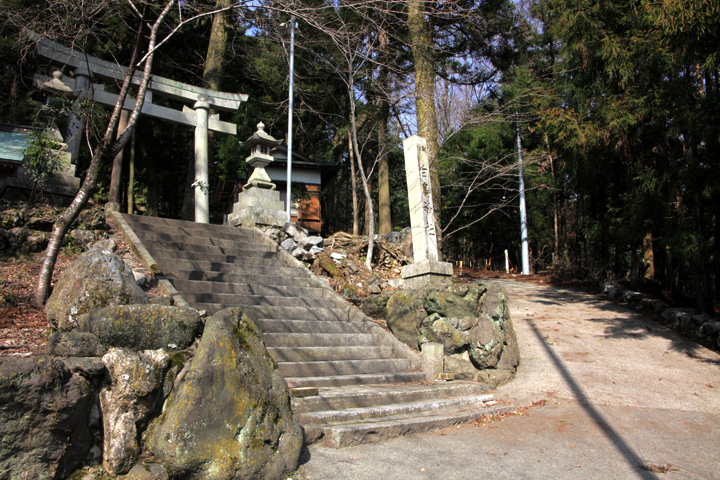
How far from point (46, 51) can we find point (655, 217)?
1279cm

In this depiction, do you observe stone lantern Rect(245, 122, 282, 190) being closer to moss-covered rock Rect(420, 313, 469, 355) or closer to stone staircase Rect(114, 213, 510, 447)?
stone staircase Rect(114, 213, 510, 447)

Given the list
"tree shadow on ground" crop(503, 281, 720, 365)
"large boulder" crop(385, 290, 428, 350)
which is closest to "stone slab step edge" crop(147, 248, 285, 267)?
"large boulder" crop(385, 290, 428, 350)

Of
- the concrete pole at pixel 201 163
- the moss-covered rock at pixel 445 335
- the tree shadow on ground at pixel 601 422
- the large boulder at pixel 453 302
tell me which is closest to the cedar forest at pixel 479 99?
the concrete pole at pixel 201 163

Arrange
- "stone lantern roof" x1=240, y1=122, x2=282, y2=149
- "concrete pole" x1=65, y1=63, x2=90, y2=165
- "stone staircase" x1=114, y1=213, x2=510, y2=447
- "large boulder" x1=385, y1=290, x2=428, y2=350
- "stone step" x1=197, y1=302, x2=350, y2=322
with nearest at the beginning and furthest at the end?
"stone staircase" x1=114, y1=213, x2=510, y2=447 → "stone step" x1=197, y1=302, x2=350, y2=322 → "large boulder" x1=385, y1=290, x2=428, y2=350 → "concrete pole" x1=65, y1=63, x2=90, y2=165 → "stone lantern roof" x1=240, y1=122, x2=282, y2=149

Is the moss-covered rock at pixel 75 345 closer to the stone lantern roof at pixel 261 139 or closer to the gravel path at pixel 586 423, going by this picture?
the gravel path at pixel 586 423

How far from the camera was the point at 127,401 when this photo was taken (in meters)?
3.12

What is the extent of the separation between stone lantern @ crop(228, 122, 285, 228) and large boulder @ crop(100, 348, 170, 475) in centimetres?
768

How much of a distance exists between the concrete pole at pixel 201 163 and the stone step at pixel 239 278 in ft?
13.9

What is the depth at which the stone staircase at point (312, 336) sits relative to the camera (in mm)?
4797

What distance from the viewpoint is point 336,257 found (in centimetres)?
1137

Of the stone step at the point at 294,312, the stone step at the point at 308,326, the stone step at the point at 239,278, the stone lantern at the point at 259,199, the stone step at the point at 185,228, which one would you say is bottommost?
the stone step at the point at 308,326

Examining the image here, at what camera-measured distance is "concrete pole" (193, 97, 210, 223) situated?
11.8m

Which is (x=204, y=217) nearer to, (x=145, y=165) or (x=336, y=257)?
(x=336, y=257)

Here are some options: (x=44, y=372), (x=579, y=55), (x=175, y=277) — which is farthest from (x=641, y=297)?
(x=44, y=372)
